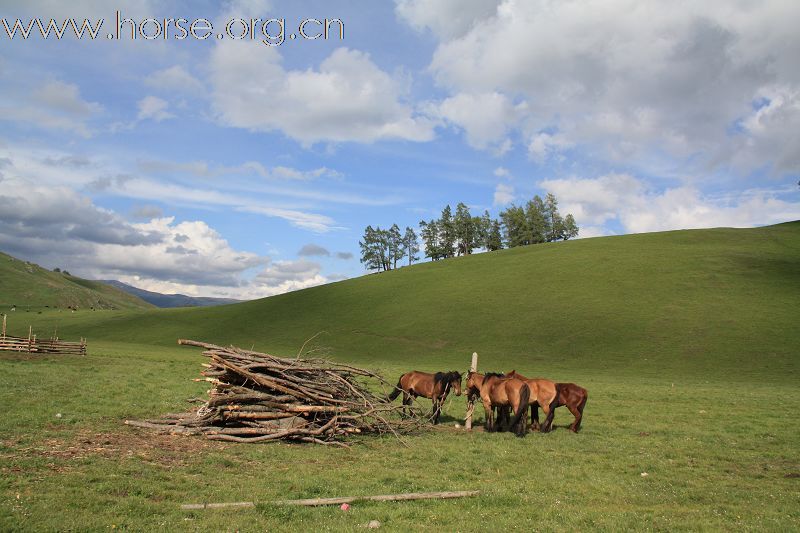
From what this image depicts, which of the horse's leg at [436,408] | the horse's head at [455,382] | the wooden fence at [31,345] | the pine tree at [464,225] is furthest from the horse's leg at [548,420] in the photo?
the pine tree at [464,225]

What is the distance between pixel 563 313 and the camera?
5562cm

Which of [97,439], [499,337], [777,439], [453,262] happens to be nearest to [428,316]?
[499,337]

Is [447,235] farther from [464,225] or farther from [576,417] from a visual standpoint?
[576,417]

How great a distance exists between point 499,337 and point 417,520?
45.2 m

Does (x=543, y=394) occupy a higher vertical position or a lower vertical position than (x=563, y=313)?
lower

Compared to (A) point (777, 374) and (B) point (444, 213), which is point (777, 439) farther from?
(B) point (444, 213)

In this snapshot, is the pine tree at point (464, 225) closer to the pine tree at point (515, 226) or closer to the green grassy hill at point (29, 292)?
the pine tree at point (515, 226)

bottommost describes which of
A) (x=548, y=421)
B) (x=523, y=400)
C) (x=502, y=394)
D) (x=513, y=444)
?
(x=513, y=444)

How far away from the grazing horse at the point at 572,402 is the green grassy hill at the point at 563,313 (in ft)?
73.0

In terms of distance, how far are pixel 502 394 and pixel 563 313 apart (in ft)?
140

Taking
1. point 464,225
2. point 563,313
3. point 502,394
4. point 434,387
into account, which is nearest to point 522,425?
point 502,394

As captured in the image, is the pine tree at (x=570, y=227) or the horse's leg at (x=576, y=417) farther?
the pine tree at (x=570, y=227)

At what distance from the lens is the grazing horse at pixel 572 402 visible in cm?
1589

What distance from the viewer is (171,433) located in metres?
13.3
